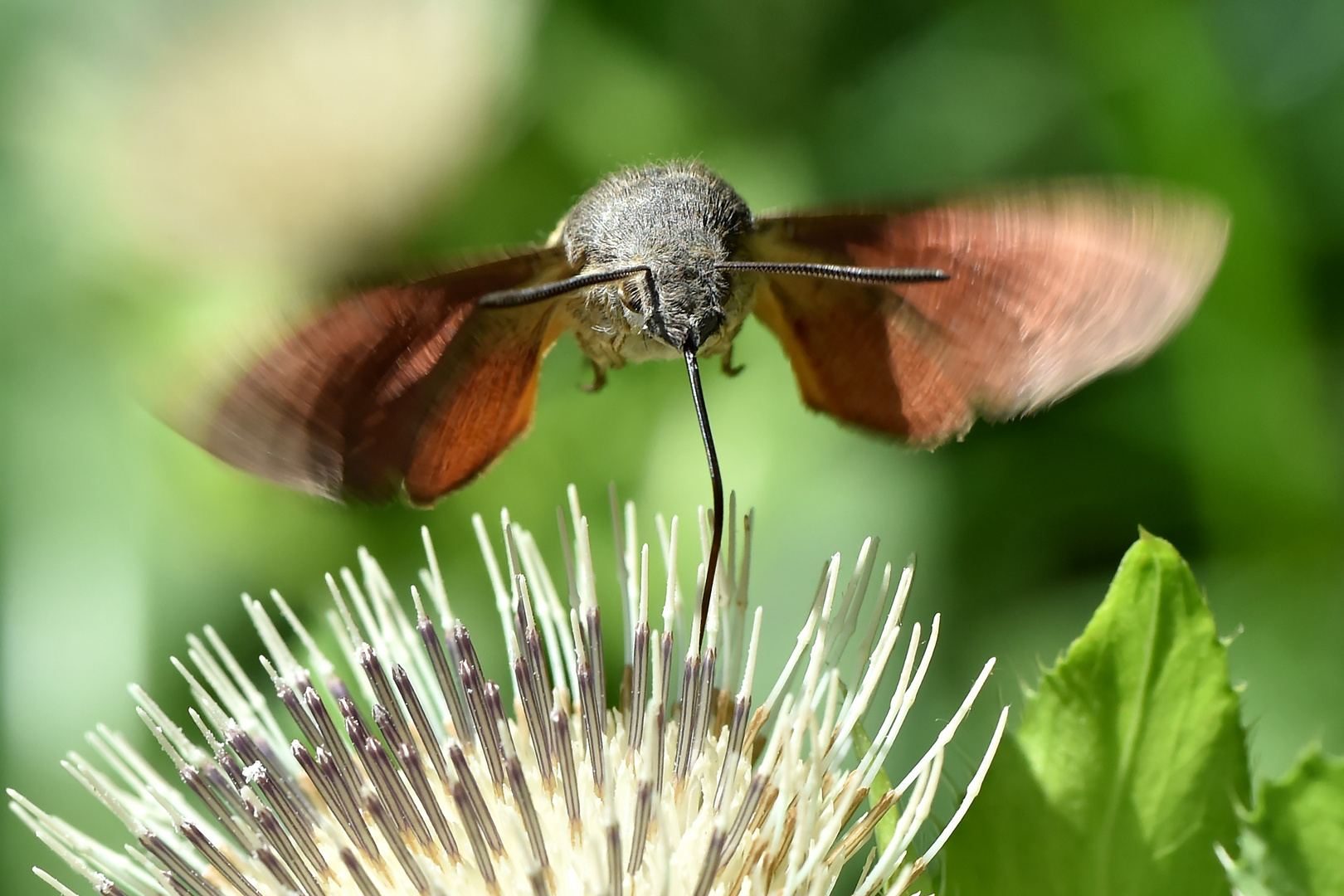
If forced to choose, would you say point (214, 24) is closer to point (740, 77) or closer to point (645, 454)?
point (740, 77)

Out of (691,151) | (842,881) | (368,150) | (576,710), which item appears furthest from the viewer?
(368,150)

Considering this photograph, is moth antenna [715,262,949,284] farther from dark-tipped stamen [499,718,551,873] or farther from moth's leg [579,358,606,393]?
dark-tipped stamen [499,718,551,873]

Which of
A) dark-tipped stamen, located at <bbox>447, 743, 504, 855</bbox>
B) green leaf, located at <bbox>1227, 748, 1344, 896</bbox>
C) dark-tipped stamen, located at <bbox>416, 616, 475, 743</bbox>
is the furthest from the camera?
dark-tipped stamen, located at <bbox>416, 616, 475, 743</bbox>

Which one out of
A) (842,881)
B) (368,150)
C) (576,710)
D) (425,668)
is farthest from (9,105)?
(842,881)

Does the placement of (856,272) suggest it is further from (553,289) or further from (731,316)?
(553,289)

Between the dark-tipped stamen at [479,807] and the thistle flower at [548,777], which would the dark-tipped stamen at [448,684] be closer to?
the thistle flower at [548,777]

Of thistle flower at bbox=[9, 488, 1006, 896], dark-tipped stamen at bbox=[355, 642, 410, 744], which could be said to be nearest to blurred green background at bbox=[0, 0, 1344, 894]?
thistle flower at bbox=[9, 488, 1006, 896]

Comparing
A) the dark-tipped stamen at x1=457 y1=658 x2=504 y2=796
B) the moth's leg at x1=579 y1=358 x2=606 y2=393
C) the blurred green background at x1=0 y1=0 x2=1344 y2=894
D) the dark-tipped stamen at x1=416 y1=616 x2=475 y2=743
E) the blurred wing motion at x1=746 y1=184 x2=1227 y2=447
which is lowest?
the dark-tipped stamen at x1=457 y1=658 x2=504 y2=796
